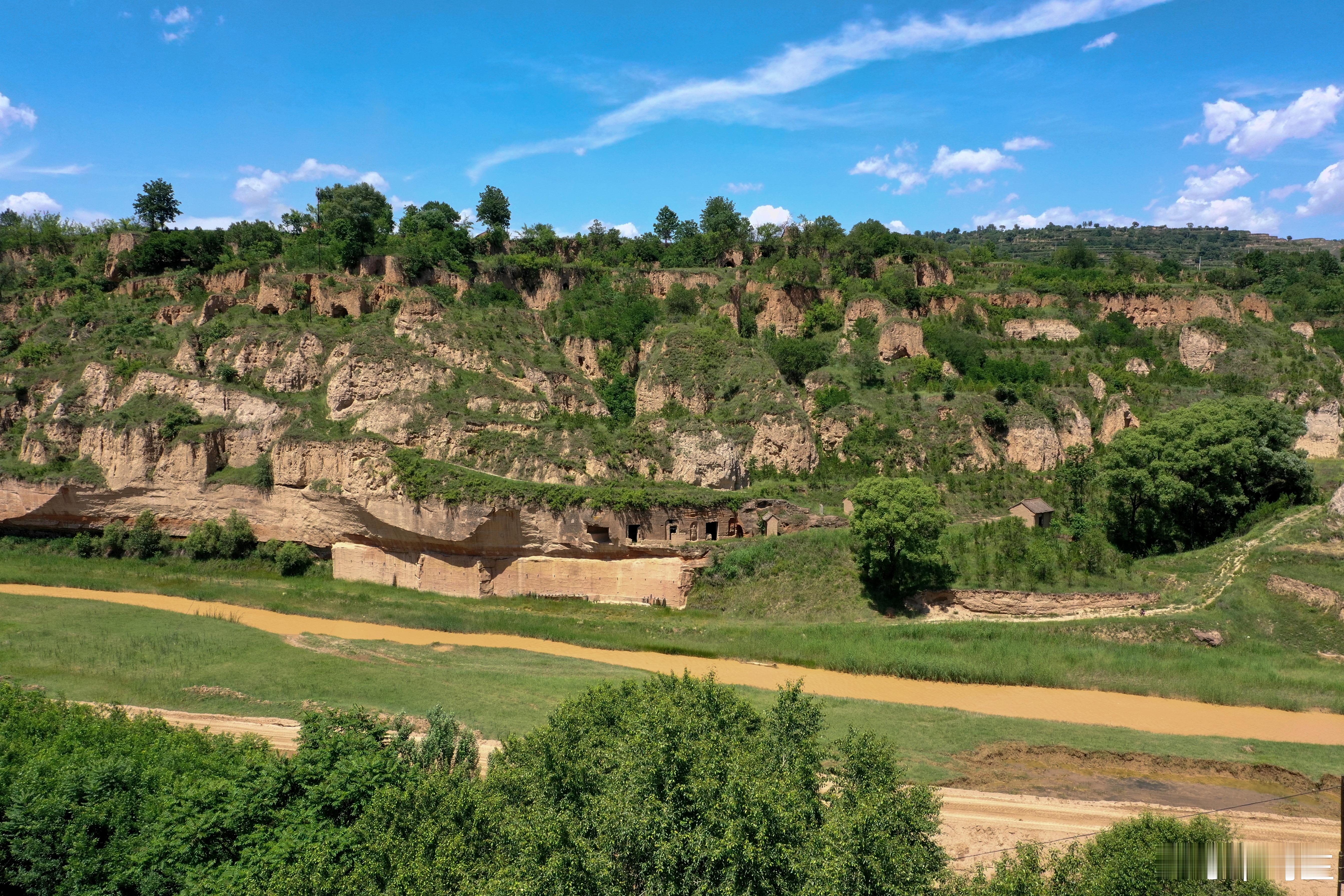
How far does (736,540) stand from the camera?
3616cm

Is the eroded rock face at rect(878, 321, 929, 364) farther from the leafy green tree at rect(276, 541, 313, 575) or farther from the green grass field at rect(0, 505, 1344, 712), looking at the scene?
the leafy green tree at rect(276, 541, 313, 575)

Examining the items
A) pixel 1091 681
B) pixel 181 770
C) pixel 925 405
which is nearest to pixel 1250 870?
pixel 1091 681

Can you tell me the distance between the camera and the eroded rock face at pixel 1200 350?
163 feet

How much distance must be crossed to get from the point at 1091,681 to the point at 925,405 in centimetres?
2048

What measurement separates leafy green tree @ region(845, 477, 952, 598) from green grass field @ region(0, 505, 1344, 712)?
1569 millimetres

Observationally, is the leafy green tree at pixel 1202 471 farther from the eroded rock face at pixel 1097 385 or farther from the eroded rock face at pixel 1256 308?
the eroded rock face at pixel 1256 308

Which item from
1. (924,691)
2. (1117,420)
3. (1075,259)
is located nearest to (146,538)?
(924,691)

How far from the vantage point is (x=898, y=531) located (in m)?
30.7

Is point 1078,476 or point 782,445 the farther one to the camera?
point 782,445

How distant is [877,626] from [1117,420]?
24.1m

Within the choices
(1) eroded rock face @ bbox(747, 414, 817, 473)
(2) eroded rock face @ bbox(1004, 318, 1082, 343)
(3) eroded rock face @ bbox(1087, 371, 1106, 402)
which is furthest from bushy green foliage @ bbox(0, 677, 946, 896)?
(2) eroded rock face @ bbox(1004, 318, 1082, 343)

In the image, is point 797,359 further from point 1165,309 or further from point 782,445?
point 1165,309

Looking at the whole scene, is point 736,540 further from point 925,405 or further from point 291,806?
point 291,806

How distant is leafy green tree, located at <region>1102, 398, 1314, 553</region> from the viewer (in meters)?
32.8
